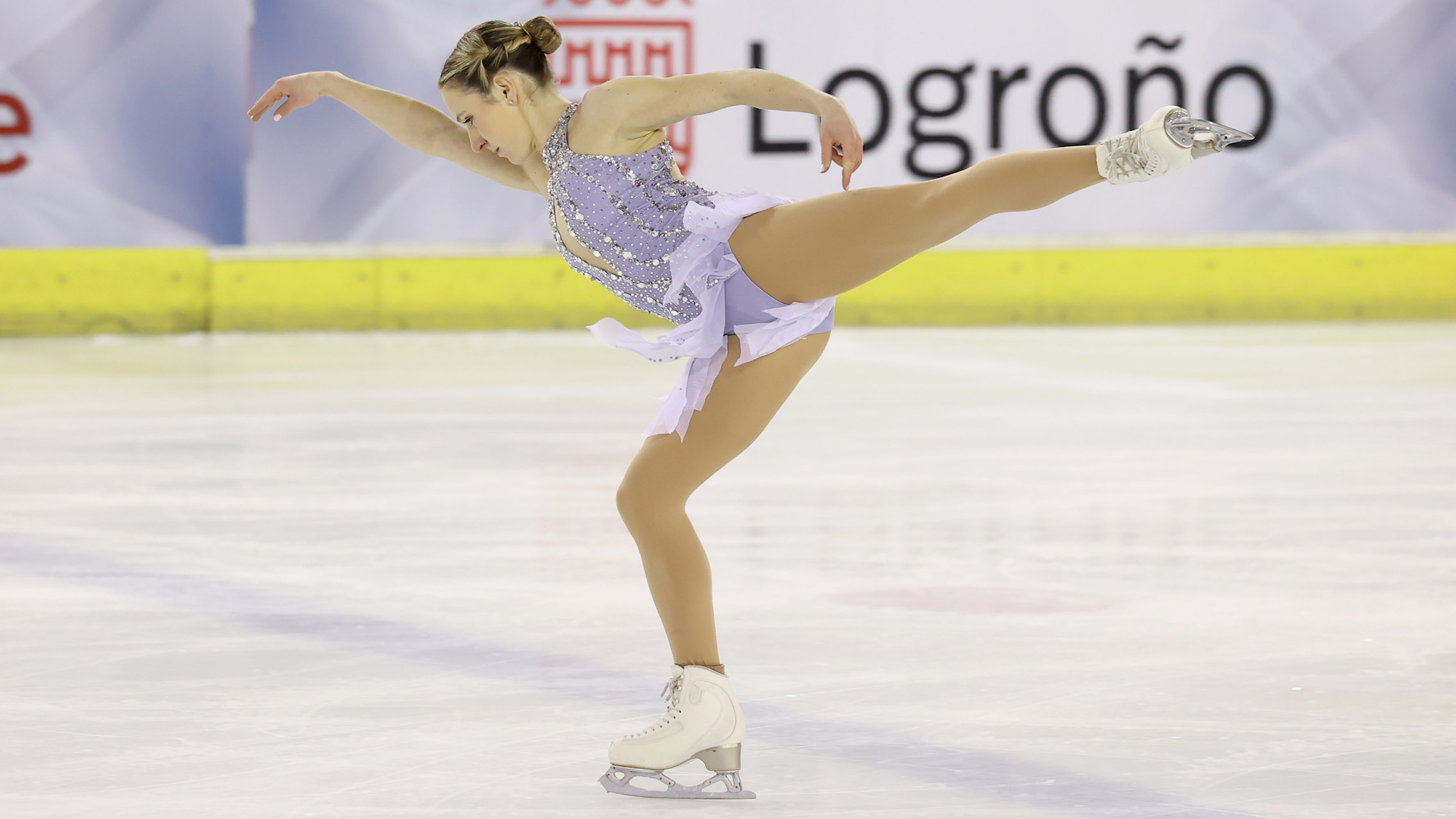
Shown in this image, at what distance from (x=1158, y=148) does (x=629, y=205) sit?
67cm

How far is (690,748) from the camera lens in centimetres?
223

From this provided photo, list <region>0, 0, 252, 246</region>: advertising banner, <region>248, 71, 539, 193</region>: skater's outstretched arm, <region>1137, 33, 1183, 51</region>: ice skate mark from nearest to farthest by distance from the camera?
<region>248, 71, 539, 193</region>: skater's outstretched arm, <region>0, 0, 252, 246</region>: advertising banner, <region>1137, 33, 1183, 51</region>: ice skate mark

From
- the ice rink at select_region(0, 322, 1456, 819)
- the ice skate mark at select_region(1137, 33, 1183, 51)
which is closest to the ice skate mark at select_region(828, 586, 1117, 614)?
the ice rink at select_region(0, 322, 1456, 819)

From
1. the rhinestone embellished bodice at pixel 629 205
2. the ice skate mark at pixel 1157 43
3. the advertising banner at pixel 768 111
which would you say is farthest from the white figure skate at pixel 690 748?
the ice skate mark at pixel 1157 43

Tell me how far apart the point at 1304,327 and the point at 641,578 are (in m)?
6.53

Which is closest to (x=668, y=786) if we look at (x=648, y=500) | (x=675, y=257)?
(x=648, y=500)

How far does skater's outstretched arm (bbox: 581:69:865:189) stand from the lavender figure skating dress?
2.7 inches

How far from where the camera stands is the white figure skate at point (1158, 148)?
217 cm

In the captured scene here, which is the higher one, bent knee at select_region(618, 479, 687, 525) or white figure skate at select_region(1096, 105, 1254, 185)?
white figure skate at select_region(1096, 105, 1254, 185)

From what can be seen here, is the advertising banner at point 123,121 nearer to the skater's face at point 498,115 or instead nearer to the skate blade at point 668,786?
the skater's face at point 498,115

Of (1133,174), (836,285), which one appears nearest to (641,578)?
(836,285)

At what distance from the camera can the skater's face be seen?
7.73 ft

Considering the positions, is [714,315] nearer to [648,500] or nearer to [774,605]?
[648,500]

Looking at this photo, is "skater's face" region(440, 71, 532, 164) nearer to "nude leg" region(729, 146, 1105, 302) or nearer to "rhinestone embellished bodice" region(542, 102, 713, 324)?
"rhinestone embellished bodice" region(542, 102, 713, 324)
